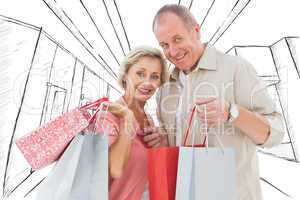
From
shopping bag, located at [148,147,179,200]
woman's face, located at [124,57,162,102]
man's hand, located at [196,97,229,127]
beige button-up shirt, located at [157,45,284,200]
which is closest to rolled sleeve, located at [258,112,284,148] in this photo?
beige button-up shirt, located at [157,45,284,200]

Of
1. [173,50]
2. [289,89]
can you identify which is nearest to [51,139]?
[173,50]

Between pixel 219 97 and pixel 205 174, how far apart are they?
0.30 meters

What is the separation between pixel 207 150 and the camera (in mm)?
802

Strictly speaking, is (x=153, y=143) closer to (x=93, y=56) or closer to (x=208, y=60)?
(x=208, y=60)

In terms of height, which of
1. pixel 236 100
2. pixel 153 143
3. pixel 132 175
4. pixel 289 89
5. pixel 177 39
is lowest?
pixel 132 175

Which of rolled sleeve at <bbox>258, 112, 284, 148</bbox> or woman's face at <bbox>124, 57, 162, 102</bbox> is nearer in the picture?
rolled sleeve at <bbox>258, 112, 284, 148</bbox>

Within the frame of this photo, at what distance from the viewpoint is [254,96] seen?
0.97 metres

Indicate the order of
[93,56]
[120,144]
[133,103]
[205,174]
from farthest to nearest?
[93,56]
[133,103]
[120,144]
[205,174]

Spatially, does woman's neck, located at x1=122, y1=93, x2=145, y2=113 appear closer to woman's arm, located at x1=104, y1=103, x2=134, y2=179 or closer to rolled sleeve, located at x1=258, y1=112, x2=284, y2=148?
woman's arm, located at x1=104, y1=103, x2=134, y2=179

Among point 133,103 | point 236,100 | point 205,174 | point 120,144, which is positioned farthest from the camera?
point 133,103

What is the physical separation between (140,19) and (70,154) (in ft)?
2.16

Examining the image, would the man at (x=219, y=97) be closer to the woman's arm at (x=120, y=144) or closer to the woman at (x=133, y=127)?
the woman at (x=133, y=127)

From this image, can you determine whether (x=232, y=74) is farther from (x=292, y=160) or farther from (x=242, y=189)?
(x=292, y=160)

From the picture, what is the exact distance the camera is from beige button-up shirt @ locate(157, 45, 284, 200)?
37.8 inches
